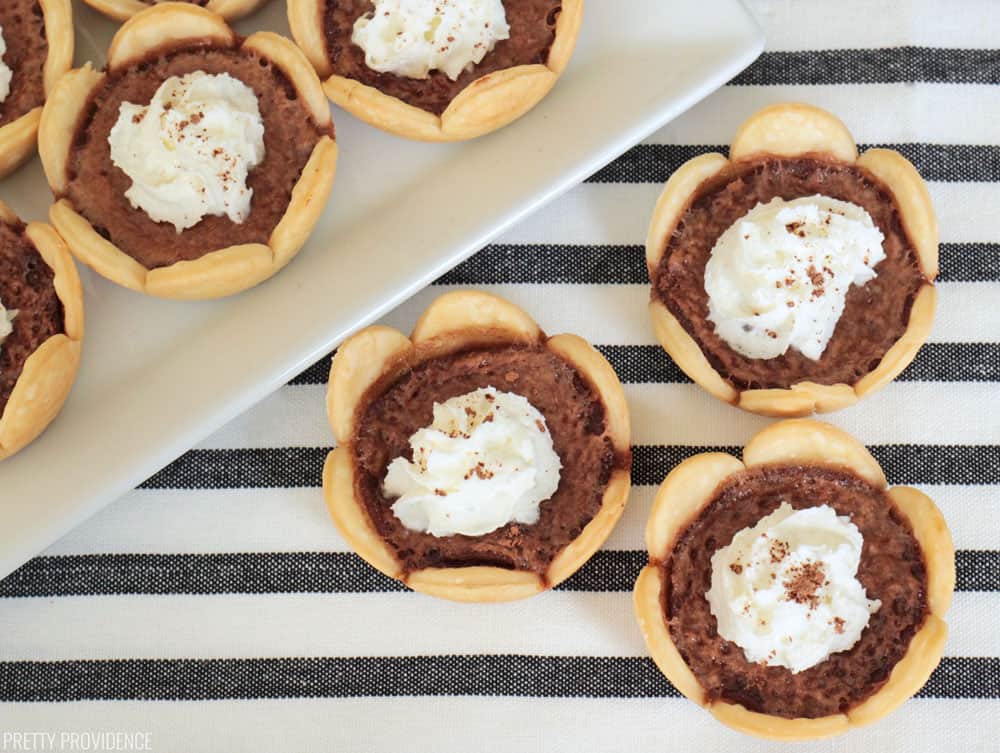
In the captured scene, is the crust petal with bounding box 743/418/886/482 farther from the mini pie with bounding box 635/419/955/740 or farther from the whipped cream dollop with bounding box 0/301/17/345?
the whipped cream dollop with bounding box 0/301/17/345

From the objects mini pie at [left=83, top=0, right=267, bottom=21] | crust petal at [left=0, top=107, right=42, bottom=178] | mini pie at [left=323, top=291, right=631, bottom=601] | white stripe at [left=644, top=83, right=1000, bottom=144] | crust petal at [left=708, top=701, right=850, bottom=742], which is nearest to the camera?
crust petal at [left=708, top=701, right=850, bottom=742]

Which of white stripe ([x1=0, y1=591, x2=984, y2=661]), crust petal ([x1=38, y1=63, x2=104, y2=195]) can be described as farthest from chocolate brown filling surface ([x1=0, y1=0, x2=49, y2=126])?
white stripe ([x1=0, y1=591, x2=984, y2=661])

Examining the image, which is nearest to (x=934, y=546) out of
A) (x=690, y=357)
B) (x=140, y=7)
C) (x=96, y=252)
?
(x=690, y=357)

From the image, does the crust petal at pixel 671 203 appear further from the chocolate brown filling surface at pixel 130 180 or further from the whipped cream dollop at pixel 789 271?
the chocolate brown filling surface at pixel 130 180

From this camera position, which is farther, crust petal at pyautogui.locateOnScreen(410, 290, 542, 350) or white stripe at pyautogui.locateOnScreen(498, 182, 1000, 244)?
white stripe at pyautogui.locateOnScreen(498, 182, 1000, 244)

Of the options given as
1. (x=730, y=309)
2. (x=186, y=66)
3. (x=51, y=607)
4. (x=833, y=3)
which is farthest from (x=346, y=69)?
(x=51, y=607)
